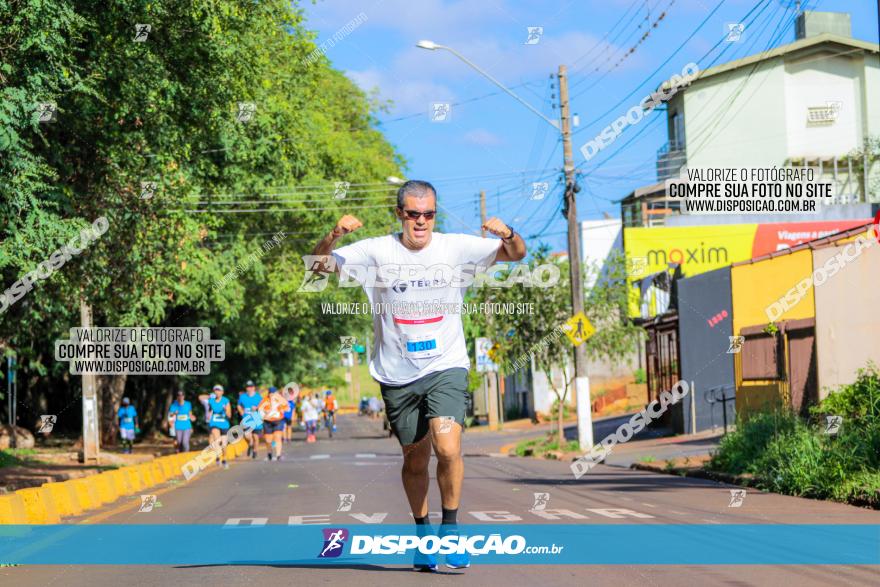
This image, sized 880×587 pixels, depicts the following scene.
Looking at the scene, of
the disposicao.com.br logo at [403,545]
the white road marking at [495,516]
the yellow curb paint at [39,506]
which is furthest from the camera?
the yellow curb paint at [39,506]

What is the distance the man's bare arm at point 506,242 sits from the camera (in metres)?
6.99

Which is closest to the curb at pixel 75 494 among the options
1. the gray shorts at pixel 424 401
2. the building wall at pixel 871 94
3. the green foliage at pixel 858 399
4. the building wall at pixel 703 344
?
the gray shorts at pixel 424 401

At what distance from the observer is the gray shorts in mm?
7211

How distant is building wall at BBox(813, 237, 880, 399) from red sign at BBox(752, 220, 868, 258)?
95.7 ft

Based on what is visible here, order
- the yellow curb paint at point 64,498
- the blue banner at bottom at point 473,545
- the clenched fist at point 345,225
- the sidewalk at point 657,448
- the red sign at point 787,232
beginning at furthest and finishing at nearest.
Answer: the red sign at point 787,232
the sidewalk at point 657,448
the yellow curb paint at point 64,498
the blue banner at bottom at point 473,545
the clenched fist at point 345,225

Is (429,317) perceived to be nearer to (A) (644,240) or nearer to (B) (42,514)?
(B) (42,514)

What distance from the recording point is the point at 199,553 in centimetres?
924

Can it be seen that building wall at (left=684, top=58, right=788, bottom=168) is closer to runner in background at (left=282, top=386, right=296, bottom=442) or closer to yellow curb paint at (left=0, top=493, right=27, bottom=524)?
runner in background at (left=282, top=386, right=296, bottom=442)

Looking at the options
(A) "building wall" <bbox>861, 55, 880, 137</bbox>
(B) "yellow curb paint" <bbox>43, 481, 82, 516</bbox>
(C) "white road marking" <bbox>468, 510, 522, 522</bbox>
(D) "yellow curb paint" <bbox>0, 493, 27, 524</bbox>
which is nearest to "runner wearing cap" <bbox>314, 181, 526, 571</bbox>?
(C) "white road marking" <bbox>468, 510, 522, 522</bbox>

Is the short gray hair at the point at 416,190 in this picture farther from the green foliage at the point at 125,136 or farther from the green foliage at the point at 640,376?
the green foliage at the point at 640,376

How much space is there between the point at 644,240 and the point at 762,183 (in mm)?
14554

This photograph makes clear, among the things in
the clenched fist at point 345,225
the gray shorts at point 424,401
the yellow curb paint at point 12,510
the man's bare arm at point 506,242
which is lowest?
the yellow curb paint at point 12,510

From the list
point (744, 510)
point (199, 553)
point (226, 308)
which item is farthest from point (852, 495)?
point (226, 308)

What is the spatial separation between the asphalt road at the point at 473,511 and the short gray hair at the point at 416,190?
2253 millimetres
